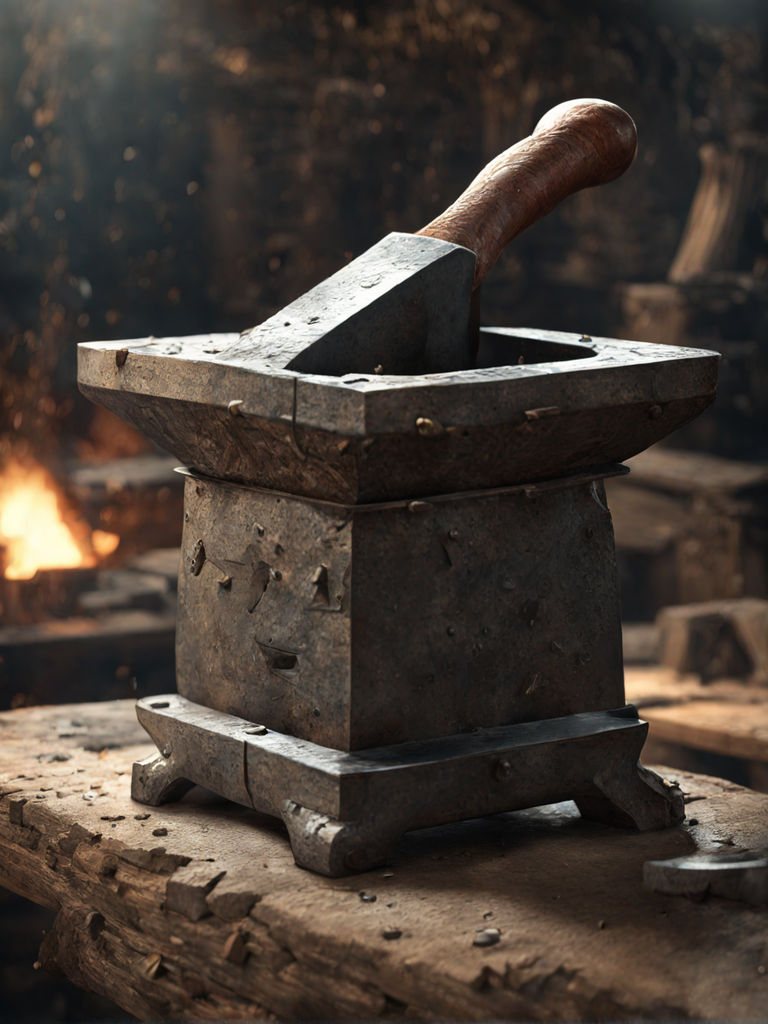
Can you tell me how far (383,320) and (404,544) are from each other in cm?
51

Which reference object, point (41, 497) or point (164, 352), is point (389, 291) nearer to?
point (164, 352)

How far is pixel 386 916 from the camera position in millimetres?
3033

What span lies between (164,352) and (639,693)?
4402mm

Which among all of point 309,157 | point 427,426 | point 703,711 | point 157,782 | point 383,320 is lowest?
point 703,711

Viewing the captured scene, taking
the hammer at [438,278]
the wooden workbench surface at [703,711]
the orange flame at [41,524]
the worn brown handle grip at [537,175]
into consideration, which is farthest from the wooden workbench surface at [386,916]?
the orange flame at [41,524]

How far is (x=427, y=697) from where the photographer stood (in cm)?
332

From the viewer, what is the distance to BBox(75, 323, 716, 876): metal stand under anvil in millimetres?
3152

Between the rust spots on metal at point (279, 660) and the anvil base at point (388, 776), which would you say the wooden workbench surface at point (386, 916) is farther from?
the rust spots on metal at point (279, 660)

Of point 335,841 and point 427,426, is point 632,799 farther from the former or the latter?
point 427,426

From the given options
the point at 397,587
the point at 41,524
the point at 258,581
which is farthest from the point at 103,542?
the point at 397,587

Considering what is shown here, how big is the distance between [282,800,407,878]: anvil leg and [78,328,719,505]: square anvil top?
0.68 m

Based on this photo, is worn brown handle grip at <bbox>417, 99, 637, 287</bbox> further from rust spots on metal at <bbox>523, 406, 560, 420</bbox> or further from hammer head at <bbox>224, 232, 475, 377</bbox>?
rust spots on metal at <bbox>523, 406, 560, 420</bbox>

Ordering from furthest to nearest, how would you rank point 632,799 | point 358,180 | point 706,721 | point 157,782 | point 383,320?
point 358,180 → point 706,721 → point 157,782 → point 632,799 → point 383,320

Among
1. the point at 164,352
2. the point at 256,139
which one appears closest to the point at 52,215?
the point at 256,139
